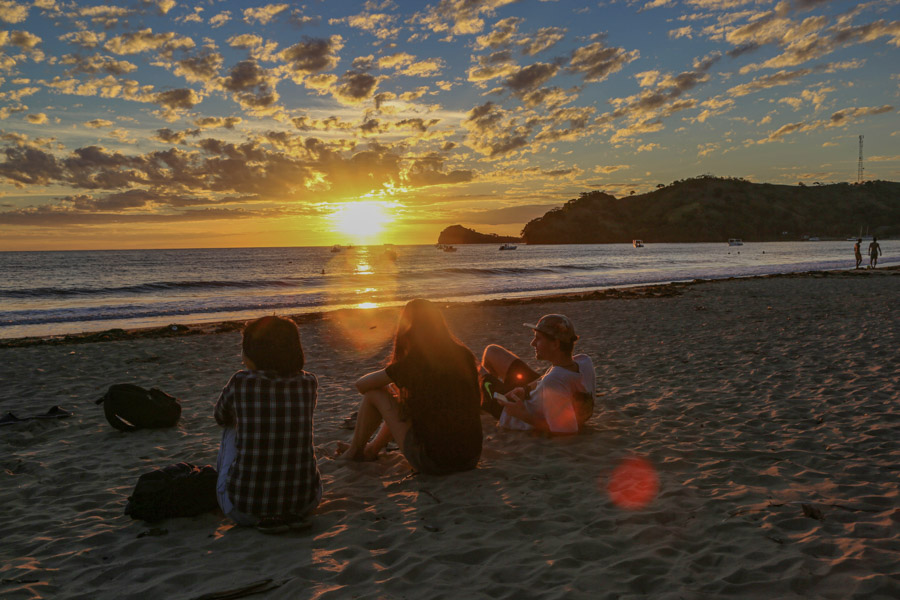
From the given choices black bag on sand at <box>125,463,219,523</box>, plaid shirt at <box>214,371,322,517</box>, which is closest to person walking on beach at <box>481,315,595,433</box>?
plaid shirt at <box>214,371,322,517</box>

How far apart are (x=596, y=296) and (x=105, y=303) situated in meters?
27.0

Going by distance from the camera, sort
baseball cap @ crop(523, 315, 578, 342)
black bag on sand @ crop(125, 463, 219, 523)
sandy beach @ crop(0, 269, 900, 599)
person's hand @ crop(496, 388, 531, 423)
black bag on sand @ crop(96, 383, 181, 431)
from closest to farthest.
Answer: sandy beach @ crop(0, 269, 900, 599) → black bag on sand @ crop(125, 463, 219, 523) → baseball cap @ crop(523, 315, 578, 342) → person's hand @ crop(496, 388, 531, 423) → black bag on sand @ crop(96, 383, 181, 431)

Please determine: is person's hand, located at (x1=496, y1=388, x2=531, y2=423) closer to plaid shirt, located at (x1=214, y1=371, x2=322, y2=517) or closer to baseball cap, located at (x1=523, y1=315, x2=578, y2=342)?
baseball cap, located at (x1=523, y1=315, x2=578, y2=342)

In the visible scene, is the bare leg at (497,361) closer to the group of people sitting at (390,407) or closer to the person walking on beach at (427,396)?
the group of people sitting at (390,407)

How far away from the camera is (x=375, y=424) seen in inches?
204

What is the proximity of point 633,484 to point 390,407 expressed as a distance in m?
2.29

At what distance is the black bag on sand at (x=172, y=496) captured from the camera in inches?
164

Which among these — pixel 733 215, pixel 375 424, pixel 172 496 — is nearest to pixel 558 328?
pixel 375 424

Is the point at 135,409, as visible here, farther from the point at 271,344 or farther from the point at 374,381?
the point at 271,344

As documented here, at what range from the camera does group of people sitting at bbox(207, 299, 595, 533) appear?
377cm

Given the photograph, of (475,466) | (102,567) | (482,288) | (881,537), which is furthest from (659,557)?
(482,288)

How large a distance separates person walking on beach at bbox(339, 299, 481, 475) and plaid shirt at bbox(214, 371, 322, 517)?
35.0 inches

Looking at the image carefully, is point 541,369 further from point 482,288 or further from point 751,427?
point 482,288

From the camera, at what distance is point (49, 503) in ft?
15.3
